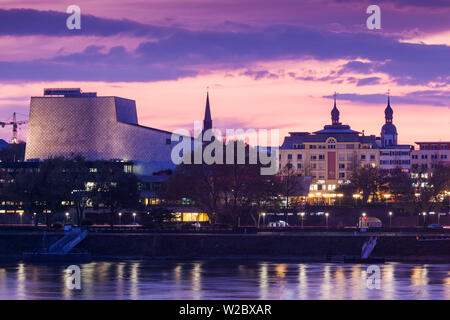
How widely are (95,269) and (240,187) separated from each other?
163 feet

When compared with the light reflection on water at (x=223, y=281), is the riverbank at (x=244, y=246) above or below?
above

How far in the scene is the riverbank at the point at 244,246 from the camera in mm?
119875

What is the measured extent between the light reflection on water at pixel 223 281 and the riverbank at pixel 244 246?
7208 millimetres

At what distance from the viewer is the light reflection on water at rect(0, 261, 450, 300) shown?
79125 millimetres

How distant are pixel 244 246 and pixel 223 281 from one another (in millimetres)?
31351

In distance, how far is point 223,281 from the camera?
89.8 metres

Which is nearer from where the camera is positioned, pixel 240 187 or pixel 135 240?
pixel 135 240

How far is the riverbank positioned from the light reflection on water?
284 inches

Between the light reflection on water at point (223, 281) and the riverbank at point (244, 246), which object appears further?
the riverbank at point (244, 246)

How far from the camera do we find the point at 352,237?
396 feet
